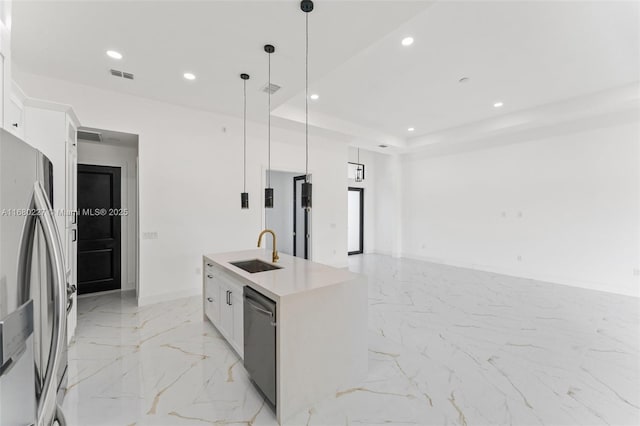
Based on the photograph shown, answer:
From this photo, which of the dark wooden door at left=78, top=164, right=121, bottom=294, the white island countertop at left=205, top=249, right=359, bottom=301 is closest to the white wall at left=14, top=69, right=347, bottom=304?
the dark wooden door at left=78, top=164, right=121, bottom=294

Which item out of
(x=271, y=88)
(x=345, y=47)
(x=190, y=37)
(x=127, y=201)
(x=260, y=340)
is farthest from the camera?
(x=127, y=201)

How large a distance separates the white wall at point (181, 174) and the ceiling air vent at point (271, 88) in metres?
1.26

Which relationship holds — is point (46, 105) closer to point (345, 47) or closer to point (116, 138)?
point (116, 138)

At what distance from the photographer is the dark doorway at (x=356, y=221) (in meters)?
8.51

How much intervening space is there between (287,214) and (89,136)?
409 cm

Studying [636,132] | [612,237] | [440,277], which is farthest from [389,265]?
[636,132]

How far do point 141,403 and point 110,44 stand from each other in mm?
3177

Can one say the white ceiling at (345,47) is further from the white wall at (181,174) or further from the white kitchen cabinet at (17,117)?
the white kitchen cabinet at (17,117)

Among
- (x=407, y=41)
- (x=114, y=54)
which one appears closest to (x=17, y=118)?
(x=114, y=54)

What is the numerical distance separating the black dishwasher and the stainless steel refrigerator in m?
1.12

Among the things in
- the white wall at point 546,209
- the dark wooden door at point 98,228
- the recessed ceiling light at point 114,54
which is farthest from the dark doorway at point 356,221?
the recessed ceiling light at point 114,54

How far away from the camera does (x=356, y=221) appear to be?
28.3ft

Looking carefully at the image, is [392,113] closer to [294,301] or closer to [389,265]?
[389,265]

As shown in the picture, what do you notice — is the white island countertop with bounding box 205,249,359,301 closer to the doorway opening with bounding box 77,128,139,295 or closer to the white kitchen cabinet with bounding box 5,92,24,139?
the white kitchen cabinet with bounding box 5,92,24,139
